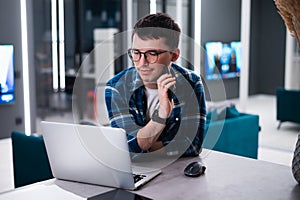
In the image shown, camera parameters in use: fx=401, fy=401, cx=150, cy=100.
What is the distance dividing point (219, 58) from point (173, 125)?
21.1 ft

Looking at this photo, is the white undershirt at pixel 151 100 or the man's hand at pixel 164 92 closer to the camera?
the man's hand at pixel 164 92

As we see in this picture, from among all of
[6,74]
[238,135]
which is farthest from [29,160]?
[6,74]

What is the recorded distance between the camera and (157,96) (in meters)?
1.49

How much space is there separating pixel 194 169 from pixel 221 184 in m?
Answer: 0.13

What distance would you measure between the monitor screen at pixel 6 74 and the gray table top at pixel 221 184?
3710 millimetres

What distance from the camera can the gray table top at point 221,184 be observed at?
1.29 m

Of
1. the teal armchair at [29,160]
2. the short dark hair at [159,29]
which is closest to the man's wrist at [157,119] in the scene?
the short dark hair at [159,29]

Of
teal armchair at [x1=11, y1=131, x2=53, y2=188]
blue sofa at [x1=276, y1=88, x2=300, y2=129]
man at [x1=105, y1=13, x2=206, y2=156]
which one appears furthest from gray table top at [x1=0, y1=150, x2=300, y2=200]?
blue sofa at [x1=276, y1=88, x2=300, y2=129]

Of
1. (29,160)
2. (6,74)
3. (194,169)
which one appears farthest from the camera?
(6,74)

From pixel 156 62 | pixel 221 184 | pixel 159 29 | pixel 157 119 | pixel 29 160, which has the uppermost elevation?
pixel 159 29

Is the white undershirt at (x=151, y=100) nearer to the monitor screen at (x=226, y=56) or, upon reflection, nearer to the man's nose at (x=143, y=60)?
the man's nose at (x=143, y=60)

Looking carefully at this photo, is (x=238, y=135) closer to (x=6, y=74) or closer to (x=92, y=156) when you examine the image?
(x=92, y=156)

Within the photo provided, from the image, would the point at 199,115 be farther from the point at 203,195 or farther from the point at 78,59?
the point at 78,59

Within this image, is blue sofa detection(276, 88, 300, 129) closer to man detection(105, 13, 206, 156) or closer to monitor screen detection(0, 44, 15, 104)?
monitor screen detection(0, 44, 15, 104)
